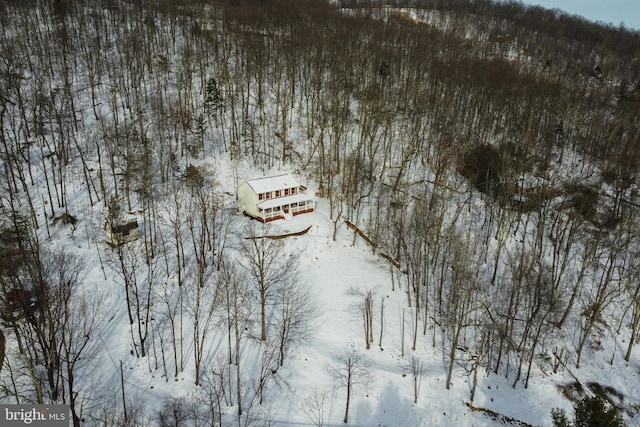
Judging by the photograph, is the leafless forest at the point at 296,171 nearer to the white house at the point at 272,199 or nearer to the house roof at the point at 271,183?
the white house at the point at 272,199

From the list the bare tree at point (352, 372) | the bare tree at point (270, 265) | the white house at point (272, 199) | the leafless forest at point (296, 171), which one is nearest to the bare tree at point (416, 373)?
the leafless forest at point (296, 171)

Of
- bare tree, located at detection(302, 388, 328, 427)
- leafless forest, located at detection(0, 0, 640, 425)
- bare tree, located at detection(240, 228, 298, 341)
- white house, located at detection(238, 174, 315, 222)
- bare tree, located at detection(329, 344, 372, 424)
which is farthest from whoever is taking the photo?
white house, located at detection(238, 174, 315, 222)

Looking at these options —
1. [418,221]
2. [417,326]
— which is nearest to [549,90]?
[418,221]

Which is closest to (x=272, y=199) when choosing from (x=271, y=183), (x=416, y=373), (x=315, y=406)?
(x=271, y=183)

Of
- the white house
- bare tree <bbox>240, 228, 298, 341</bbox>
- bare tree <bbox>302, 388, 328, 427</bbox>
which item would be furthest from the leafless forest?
bare tree <bbox>302, 388, 328, 427</bbox>

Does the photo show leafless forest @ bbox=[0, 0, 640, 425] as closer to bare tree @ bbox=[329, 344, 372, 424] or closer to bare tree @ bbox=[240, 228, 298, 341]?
bare tree @ bbox=[240, 228, 298, 341]

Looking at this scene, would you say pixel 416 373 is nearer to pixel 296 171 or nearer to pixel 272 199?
pixel 272 199
